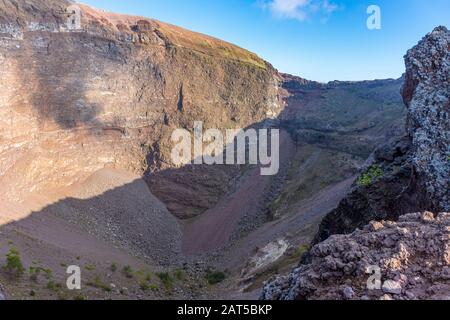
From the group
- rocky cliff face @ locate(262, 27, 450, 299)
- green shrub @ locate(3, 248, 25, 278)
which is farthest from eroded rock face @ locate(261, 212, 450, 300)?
green shrub @ locate(3, 248, 25, 278)

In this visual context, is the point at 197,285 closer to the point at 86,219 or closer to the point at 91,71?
the point at 86,219

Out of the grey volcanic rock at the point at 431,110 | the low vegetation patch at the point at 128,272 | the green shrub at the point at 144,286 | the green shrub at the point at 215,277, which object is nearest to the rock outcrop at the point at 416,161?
the grey volcanic rock at the point at 431,110

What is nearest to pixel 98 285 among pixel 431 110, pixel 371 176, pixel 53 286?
pixel 53 286

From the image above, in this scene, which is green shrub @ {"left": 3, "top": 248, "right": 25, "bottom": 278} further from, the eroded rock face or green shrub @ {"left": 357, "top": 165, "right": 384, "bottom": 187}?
green shrub @ {"left": 357, "top": 165, "right": 384, "bottom": 187}

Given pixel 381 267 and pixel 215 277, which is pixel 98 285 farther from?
pixel 381 267

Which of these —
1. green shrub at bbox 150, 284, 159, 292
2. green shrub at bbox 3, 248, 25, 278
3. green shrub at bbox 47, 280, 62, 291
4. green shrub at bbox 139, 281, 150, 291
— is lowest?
green shrub at bbox 150, 284, 159, 292

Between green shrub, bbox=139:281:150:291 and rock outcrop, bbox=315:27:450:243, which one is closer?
rock outcrop, bbox=315:27:450:243
